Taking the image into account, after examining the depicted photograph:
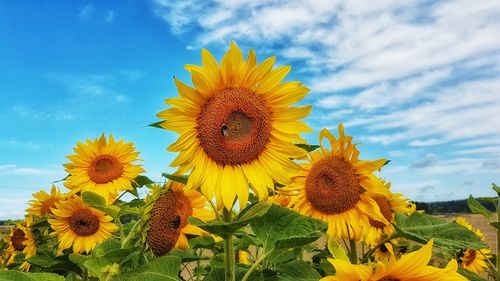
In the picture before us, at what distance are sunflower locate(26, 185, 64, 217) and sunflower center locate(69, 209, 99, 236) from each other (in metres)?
0.91

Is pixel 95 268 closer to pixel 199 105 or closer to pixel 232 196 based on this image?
pixel 232 196

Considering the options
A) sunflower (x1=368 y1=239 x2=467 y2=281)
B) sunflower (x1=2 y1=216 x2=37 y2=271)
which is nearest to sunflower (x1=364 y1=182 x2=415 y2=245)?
sunflower (x1=368 y1=239 x2=467 y2=281)

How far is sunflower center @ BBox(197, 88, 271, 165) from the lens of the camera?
261 centimetres

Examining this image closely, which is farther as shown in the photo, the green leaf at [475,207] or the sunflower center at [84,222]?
the sunflower center at [84,222]

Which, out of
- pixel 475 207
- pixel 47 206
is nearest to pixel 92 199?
pixel 47 206

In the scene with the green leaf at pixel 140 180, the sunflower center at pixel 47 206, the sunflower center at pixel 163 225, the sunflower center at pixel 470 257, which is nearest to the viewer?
the sunflower center at pixel 163 225

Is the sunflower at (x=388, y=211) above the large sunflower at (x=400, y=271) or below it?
above

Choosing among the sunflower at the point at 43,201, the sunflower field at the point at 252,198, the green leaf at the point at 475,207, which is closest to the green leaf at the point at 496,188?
the green leaf at the point at 475,207

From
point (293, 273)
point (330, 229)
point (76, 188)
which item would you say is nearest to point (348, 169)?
point (330, 229)

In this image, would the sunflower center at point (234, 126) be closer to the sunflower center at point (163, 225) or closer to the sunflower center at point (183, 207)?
the sunflower center at point (163, 225)

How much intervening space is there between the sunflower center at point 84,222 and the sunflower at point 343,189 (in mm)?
2057

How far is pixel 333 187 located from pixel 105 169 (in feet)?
9.65

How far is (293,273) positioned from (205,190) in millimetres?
570

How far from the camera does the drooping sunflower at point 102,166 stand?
5.45 m
